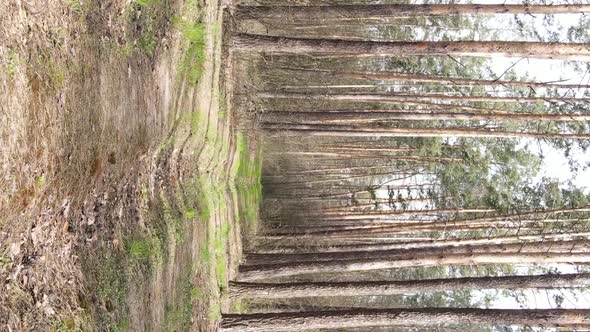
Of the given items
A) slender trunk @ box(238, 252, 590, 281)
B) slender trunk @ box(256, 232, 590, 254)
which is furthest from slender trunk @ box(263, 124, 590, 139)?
slender trunk @ box(238, 252, 590, 281)

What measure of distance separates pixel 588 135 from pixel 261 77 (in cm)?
766

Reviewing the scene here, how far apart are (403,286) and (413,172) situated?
37.0 feet

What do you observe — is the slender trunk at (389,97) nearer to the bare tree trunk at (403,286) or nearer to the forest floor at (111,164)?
the forest floor at (111,164)

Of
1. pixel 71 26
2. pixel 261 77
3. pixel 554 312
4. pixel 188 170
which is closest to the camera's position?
pixel 71 26

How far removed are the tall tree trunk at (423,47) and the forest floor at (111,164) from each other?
32.4 inches

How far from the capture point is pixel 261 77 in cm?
1369

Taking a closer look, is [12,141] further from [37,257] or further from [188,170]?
[188,170]

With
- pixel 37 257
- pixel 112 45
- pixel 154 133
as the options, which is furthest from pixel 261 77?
pixel 37 257

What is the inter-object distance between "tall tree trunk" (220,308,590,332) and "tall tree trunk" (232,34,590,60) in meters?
3.58

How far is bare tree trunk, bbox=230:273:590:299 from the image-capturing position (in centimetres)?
788

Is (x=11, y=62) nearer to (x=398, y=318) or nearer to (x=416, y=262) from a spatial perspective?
(x=398, y=318)

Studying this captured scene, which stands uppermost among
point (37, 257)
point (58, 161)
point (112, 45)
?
point (112, 45)

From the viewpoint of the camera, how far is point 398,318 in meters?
8.65

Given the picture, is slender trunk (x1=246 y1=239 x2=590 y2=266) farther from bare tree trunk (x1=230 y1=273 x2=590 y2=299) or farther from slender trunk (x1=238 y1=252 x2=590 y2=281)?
bare tree trunk (x1=230 y1=273 x2=590 y2=299)
